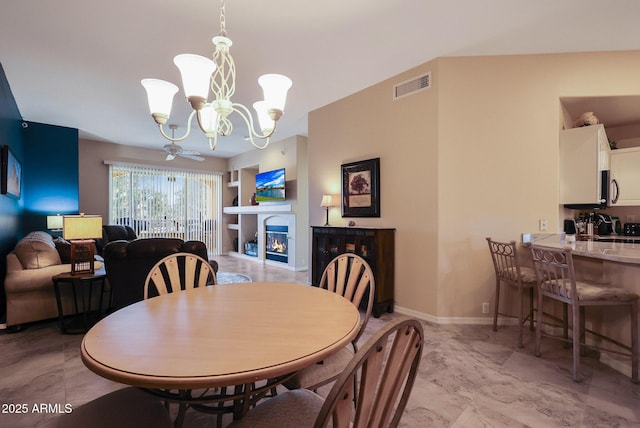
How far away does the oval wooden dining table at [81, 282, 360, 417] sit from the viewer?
0.82 meters

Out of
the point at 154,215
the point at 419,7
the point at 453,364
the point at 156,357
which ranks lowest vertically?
the point at 453,364

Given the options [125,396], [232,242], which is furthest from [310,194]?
[232,242]

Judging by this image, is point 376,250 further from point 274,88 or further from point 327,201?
point 274,88

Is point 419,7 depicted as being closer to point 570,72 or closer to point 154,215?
point 570,72

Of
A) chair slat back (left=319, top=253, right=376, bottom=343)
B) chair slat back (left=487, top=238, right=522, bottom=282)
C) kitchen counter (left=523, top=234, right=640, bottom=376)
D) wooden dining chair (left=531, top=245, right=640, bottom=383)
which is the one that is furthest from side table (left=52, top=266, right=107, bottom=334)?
kitchen counter (left=523, top=234, right=640, bottom=376)

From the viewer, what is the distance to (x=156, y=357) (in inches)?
35.5

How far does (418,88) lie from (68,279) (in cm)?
413

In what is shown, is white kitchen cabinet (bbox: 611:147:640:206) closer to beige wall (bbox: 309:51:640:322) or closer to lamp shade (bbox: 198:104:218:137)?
beige wall (bbox: 309:51:640:322)

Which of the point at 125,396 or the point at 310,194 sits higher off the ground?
the point at 310,194

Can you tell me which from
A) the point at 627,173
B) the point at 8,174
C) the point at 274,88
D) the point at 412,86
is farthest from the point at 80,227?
the point at 627,173

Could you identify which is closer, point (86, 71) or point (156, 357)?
point (156, 357)

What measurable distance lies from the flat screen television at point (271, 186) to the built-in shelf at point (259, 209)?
0.53 feet

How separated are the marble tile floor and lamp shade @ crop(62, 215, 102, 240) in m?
0.97

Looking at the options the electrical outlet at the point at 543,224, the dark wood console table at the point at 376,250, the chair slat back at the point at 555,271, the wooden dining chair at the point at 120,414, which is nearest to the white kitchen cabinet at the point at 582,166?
the electrical outlet at the point at 543,224
